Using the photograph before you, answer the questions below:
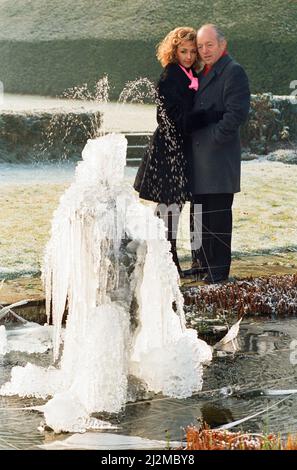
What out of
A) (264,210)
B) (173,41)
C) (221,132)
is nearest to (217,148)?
(221,132)

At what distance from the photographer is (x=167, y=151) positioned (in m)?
8.17

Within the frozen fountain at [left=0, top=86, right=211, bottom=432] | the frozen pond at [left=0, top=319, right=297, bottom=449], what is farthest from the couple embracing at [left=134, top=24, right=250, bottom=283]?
the frozen fountain at [left=0, top=86, right=211, bottom=432]

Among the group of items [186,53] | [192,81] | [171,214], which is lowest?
[171,214]

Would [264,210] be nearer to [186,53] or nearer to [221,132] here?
[221,132]

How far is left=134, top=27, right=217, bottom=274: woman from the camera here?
318 inches

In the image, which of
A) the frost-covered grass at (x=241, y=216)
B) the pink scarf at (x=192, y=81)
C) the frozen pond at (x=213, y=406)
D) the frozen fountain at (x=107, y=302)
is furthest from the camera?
the frost-covered grass at (x=241, y=216)

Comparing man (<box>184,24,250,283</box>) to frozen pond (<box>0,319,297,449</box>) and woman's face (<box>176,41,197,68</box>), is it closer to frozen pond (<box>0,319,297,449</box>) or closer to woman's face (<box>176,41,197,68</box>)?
woman's face (<box>176,41,197,68</box>)

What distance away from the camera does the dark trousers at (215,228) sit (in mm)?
8422

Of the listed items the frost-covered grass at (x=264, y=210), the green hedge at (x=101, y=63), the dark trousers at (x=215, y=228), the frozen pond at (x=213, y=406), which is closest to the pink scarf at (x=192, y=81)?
the dark trousers at (x=215, y=228)

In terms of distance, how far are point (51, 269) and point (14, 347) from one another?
3.37 feet

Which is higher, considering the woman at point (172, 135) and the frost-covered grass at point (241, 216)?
the woman at point (172, 135)

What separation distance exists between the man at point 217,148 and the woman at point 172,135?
8 centimetres

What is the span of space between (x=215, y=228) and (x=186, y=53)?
1317 millimetres

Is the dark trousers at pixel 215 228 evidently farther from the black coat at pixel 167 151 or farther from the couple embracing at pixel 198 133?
the black coat at pixel 167 151
